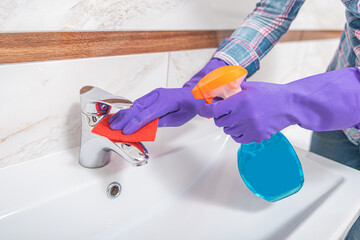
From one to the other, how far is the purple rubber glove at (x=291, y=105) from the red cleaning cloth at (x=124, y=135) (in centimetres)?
9

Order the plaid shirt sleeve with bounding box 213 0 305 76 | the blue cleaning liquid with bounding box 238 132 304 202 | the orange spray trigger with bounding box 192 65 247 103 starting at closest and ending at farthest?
1. the orange spray trigger with bounding box 192 65 247 103
2. the blue cleaning liquid with bounding box 238 132 304 202
3. the plaid shirt sleeve with bounding box 213 0 305 76

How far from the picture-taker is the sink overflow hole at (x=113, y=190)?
0.51m

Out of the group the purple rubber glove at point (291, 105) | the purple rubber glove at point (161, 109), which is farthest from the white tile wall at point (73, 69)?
the purple rubber glove at point (291, 105)

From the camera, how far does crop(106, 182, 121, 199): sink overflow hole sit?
51 centimetres

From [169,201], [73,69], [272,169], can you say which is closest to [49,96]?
[73,69]

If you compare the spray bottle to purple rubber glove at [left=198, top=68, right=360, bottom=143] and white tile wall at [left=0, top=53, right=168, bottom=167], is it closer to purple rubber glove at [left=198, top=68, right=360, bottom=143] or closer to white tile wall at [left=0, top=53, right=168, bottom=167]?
purple rubber glove at [left=198, top=68, right=360, bottom=143]

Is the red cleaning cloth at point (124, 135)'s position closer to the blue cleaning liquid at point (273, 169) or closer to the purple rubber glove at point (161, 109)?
the purple rubber glove at point (161, 109)

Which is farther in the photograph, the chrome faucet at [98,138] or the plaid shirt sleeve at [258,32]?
the plaid shirt sleeve at [258,32]

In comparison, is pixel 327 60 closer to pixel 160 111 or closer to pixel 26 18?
pixel 160 111

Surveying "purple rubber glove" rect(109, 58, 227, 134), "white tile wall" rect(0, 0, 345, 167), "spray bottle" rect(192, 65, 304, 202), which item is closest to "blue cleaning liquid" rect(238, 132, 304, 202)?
"spray bottle" rect(192, 65, 304, 202)

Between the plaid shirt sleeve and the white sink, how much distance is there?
194mm

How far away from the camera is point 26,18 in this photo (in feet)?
1.43

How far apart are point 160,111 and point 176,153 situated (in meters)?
0.14

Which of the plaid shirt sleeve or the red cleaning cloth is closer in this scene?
the red cleaning cloth
